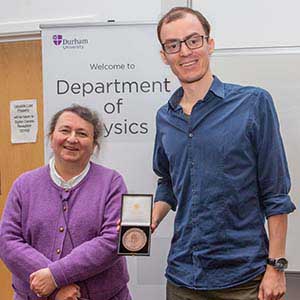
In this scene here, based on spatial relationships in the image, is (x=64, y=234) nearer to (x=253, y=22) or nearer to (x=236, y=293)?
(x=236, y=293)

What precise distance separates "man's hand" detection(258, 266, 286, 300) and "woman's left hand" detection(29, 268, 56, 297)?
77cm

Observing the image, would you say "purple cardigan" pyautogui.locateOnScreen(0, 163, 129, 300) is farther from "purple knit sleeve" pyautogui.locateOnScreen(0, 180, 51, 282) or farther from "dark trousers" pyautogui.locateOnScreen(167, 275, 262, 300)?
"dark trousers" pyautogui.locateOnScreen(167, 275, 262, 300)

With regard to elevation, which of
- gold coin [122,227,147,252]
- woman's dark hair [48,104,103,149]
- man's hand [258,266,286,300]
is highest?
woman's dark hair [48,104,103,149]

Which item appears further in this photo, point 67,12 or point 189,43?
point 67,12

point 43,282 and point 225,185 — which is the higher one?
point 225,185

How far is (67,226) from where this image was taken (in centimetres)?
197

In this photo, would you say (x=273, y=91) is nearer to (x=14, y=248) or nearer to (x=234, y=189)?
(x=234, y=189)

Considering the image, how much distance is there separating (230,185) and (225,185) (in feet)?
0.05

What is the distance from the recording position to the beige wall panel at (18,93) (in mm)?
3309

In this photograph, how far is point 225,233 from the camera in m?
1.69

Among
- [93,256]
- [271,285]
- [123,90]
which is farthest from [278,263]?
[123,90]

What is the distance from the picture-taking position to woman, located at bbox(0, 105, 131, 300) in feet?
6.32

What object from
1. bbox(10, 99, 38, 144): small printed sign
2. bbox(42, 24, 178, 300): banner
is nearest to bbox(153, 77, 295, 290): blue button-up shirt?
bbox(42, 24, 178, 300): banner

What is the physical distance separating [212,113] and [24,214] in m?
0.86
